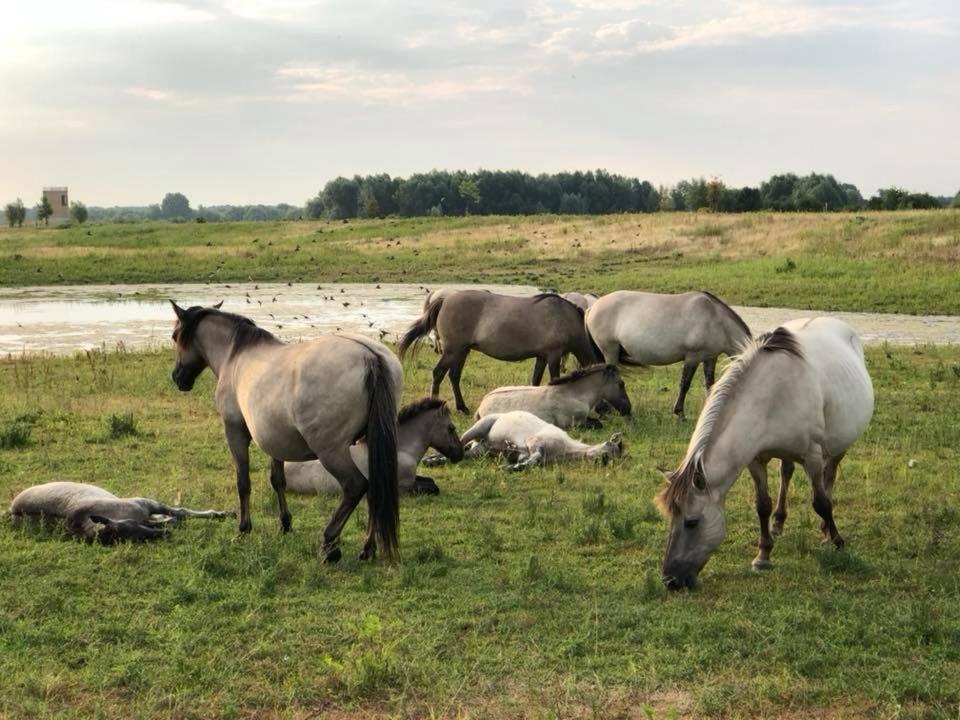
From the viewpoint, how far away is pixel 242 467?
7977 millimetres

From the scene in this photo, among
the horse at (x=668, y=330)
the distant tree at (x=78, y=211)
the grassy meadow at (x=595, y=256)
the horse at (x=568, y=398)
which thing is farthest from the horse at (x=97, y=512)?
the distant tree at (x=78, y=211)

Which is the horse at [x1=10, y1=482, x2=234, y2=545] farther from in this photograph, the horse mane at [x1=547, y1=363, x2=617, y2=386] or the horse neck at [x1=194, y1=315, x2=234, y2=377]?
the horse mane at [x1=547, y1=363, x2=617, y2=386]

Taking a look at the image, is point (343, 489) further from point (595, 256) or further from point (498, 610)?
point (595, 256)

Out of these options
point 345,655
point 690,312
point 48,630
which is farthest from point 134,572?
point 690,312

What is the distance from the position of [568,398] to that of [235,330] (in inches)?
193

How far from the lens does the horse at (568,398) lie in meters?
12.0

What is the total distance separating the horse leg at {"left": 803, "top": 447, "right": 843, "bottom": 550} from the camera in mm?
6953

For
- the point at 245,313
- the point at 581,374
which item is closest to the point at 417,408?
the point at 581,374

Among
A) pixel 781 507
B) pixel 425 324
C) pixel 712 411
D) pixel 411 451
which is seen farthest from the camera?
pixel 425 324

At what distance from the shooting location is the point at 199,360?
8867mm

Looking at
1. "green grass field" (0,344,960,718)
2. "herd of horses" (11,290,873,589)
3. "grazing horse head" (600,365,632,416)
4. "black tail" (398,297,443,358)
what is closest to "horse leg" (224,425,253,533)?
"herd of horses" (11,290,873,589)

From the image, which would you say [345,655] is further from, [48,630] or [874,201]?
[874,201]

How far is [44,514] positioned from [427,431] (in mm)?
3551

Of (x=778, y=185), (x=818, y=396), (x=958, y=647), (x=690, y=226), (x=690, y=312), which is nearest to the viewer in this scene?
(x=958, y=647)
